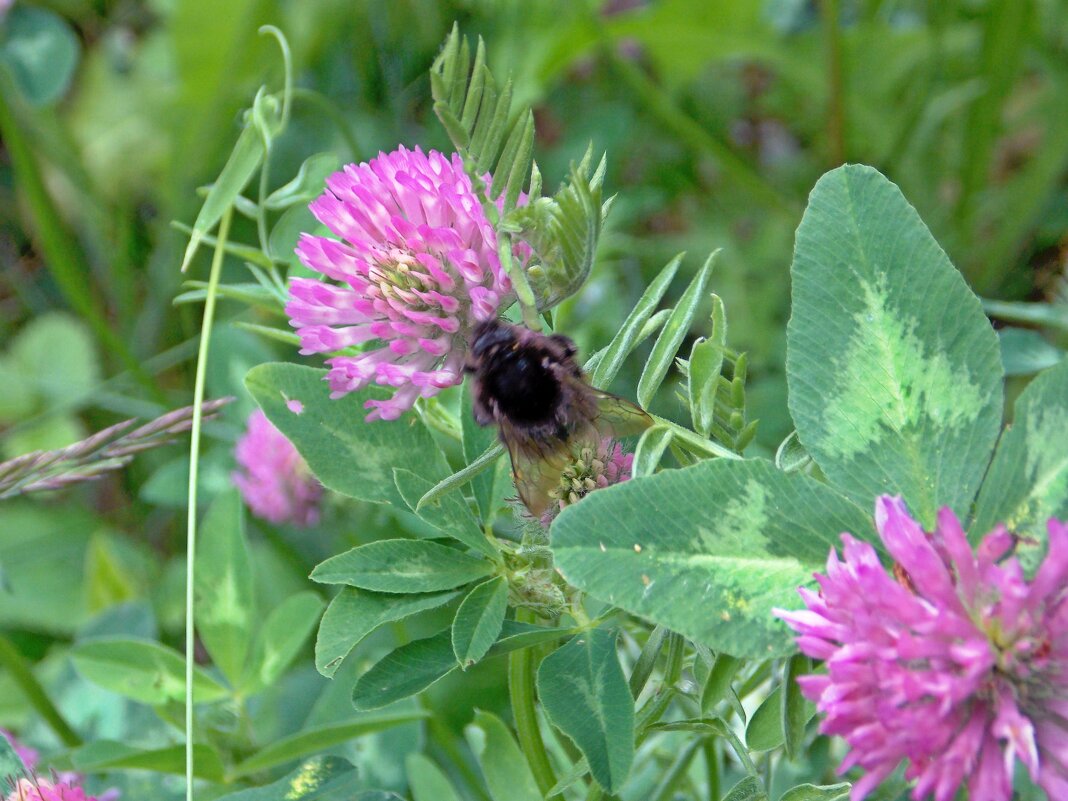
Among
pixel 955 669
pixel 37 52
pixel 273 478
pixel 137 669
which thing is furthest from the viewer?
pixel 37 52

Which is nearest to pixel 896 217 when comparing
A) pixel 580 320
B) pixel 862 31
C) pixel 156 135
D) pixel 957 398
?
pixel 957 398

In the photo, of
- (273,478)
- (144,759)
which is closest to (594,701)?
(144,759)

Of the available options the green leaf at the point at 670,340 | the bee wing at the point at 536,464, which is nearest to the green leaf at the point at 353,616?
the bee wing at the point at 536,464

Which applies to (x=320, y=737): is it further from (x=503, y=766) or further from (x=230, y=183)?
(x=230, y=183)

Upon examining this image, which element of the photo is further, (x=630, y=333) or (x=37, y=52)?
(x=37, y=52)

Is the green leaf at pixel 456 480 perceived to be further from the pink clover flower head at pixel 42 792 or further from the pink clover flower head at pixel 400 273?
the pink clover flower head at pixel 42 792

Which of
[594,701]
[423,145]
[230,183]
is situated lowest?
[594,701]

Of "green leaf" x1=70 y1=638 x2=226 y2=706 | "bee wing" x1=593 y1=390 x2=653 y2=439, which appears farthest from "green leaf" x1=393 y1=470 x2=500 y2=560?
"green leaf" x1=70 y1=638 x2=226 y2=706
